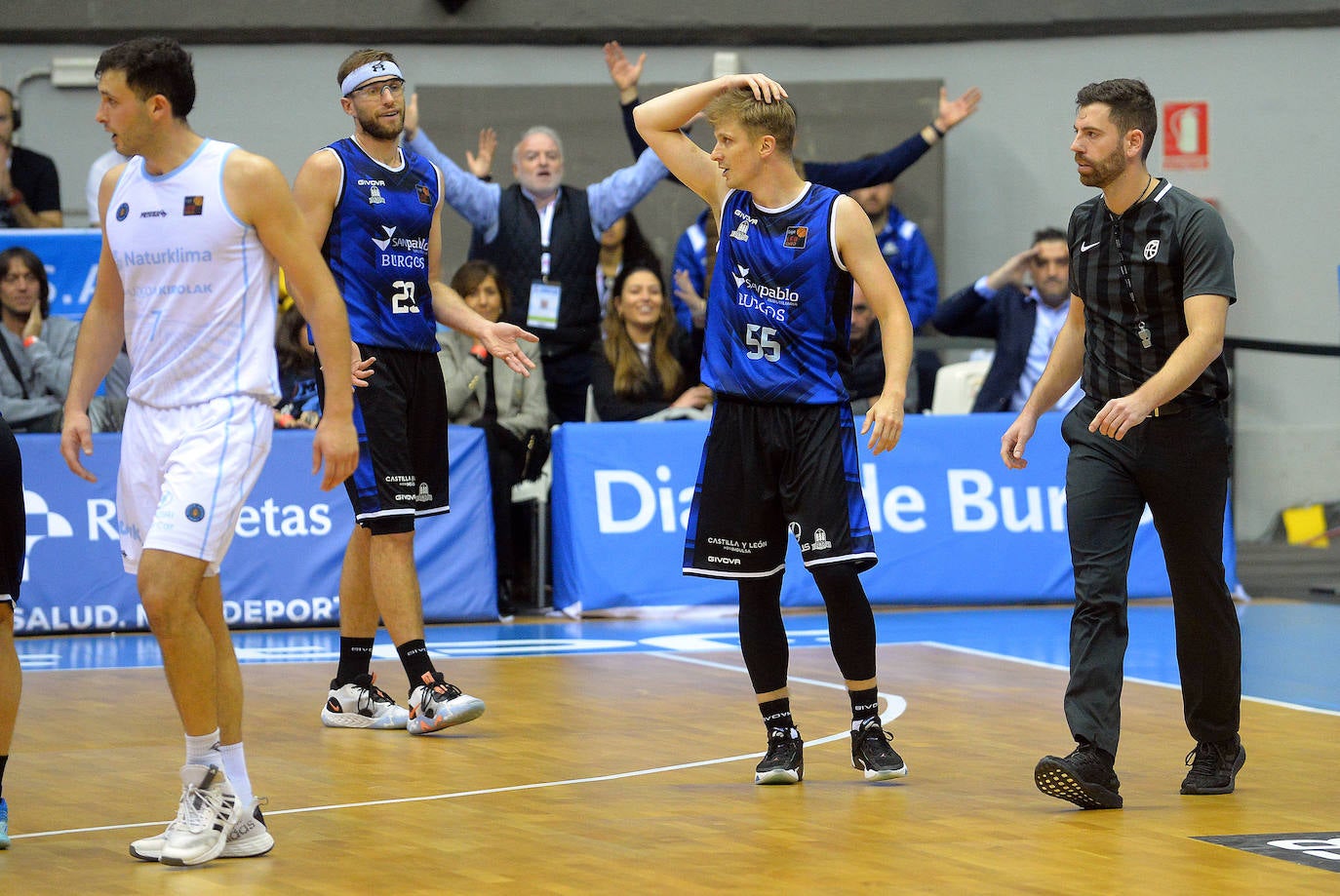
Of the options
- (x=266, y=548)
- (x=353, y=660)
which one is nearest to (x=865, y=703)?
(x=353, y=660)

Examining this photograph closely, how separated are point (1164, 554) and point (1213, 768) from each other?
684 mm

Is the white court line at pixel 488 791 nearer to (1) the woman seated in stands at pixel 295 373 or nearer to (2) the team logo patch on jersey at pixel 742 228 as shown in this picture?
(2) the team logo patch on jersey at pixel 742 228

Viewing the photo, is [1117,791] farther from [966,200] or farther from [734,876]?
[966,200]

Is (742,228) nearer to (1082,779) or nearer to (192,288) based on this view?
(192,288)

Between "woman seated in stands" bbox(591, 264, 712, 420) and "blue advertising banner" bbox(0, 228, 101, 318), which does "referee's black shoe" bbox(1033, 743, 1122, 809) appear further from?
"blue advertising banner" bbox(0, 228, 101, 318)

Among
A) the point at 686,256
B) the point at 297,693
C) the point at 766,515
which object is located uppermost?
the point at 686,256

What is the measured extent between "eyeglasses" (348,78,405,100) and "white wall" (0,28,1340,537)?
296 inches

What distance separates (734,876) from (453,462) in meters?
6.41

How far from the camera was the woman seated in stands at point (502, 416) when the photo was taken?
10984 mm

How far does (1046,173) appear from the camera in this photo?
14734 millimetres

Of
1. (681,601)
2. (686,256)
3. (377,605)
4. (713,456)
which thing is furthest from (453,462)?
(713,456)

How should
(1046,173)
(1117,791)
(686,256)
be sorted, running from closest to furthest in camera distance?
(1117,791) < (686,256) < (1046,173)

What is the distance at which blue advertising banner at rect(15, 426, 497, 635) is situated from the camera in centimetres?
1007

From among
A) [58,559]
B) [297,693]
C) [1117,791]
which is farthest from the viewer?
[58,559]
